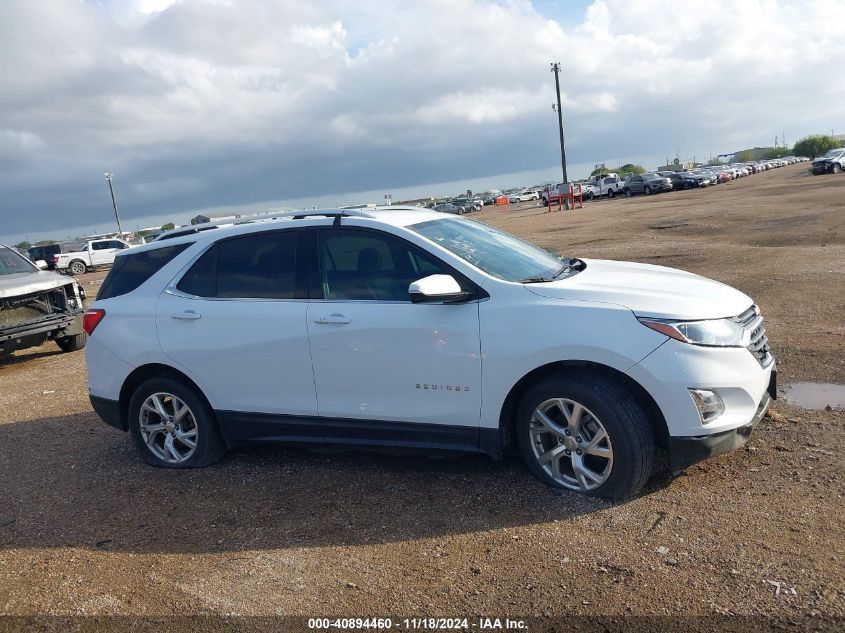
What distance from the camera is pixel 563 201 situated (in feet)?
170

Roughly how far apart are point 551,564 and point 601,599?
0.38 metres

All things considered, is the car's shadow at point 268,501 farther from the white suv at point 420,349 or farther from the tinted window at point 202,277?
the tinted window at point 202,277

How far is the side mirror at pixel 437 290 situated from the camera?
4312mm

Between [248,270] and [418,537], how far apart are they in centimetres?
234

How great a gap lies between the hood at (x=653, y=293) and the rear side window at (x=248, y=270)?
1.77 metres

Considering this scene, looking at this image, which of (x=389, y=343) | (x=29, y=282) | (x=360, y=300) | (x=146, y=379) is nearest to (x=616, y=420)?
(x=389, y=343)

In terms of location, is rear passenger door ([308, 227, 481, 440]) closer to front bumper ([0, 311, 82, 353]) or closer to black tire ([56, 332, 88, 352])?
front bumper ([0, 311, 82, 353])

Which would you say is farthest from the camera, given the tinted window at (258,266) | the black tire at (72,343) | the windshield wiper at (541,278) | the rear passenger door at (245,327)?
the black tire at (72,343)

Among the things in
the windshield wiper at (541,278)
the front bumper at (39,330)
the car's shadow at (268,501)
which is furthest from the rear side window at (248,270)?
the front bumper at (39,330)

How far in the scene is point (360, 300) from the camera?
483 centimetres

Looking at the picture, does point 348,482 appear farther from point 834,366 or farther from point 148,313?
point 834,366

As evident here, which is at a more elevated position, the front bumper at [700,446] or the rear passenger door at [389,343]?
the rear passenger door at [389,343]

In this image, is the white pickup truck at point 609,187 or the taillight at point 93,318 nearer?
the taillight at point 93,318

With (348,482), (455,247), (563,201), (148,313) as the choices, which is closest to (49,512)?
(148,313)
